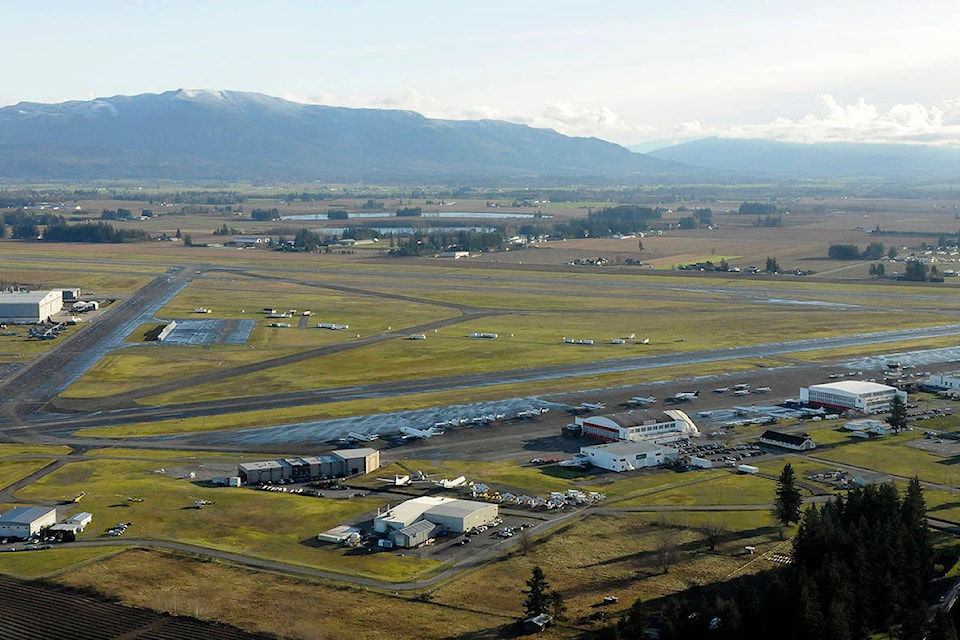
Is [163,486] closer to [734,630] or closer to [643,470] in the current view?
[643,470]

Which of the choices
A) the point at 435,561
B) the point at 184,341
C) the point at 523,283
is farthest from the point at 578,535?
the point at 523,283

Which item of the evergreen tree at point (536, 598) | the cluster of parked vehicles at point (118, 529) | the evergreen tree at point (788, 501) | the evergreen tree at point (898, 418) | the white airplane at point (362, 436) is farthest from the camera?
the evergreen tree at point (898, 418)

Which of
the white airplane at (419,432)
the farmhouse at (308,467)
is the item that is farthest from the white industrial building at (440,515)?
the white airplane at (419,432)

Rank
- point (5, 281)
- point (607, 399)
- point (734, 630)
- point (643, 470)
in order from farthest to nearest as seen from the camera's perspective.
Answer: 1. point (5, 281)
2. point (607, 399)
3. point (643, 470)
4. point (734, 630)

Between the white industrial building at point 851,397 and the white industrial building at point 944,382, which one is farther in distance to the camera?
the white industrial building at point 944,382

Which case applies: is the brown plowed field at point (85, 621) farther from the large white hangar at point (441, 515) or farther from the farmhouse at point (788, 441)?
the farmhouse at point (788, 441)

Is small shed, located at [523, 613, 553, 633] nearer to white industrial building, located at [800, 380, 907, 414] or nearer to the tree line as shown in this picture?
the tree line

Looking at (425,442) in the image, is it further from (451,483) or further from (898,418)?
(898,418)
